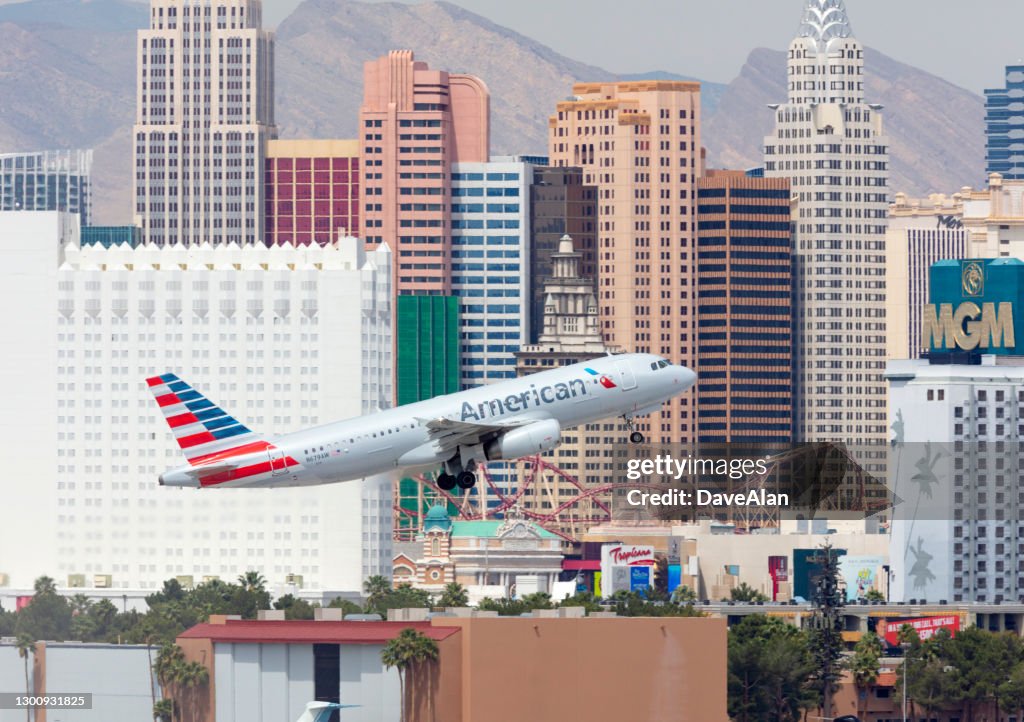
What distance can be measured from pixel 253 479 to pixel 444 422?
42.3 ft

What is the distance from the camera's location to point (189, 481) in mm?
197875

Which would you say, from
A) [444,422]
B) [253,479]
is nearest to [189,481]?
[253,479]

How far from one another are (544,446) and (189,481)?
22.9 m

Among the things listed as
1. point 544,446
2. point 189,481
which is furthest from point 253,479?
point 544,446

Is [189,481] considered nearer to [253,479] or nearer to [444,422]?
[253,479]

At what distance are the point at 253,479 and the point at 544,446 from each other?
19.0 meters

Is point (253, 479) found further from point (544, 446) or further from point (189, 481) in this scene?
point (544, 446)

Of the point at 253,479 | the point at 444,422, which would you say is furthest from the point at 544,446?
the point at 253,479

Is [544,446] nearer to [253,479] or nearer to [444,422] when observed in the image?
[444,422]

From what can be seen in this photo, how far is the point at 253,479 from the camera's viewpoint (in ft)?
655

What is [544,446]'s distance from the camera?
19938 centimetres
